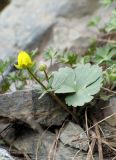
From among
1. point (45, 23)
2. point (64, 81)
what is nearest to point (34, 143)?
point (64, 81)

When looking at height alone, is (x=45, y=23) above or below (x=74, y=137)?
above

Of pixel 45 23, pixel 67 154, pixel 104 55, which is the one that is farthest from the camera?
pixel 45 23

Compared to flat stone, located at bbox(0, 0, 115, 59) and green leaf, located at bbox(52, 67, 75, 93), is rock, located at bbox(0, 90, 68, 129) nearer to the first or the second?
green leaf, located at bbox(52, 67, 75, 93)

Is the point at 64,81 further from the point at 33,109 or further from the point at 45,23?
the point at 45,23

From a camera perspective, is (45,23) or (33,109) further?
(45,23)

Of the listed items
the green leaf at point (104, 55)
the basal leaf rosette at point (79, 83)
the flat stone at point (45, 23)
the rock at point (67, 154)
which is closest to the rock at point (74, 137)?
the rock at point (67, 154)

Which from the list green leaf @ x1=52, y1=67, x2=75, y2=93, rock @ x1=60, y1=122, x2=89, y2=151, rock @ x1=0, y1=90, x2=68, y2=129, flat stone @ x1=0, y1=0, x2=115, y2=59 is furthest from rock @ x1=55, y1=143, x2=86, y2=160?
flat stone @ x1=0, y1=0, x2=115, y2=59

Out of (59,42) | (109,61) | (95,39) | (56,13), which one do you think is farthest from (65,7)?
(109,61)
